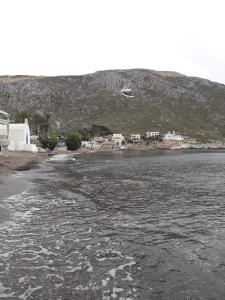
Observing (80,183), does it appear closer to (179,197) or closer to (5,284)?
(179,197)

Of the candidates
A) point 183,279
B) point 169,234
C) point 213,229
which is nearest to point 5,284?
point 183,279

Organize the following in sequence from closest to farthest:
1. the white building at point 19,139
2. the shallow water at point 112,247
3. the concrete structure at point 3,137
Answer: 1. the shallow water at point 112,247
2. the concrete structure at point 3,137
3. the white building at point 19,139

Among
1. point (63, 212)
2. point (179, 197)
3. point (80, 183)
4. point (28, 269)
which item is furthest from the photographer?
point (80, 183)

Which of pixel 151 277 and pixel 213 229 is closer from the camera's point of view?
pixel 151 277

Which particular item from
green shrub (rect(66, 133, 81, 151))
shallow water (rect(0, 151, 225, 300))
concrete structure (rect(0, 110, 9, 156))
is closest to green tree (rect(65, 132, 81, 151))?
green shrub (rect(66, 133, 81, 151))

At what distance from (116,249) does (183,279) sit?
5823 millimetres

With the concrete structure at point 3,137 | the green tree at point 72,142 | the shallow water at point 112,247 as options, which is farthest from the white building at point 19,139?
the shallow water at point 112,247

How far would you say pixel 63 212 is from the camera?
34.5m

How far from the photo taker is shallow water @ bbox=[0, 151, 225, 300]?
17.5m

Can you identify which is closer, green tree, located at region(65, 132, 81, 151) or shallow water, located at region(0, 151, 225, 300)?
shallow water, located at region(0, 151, 225, 300)

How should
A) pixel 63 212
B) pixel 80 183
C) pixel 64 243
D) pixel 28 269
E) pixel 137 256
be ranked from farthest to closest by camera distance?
pixel 80 183 < pixel 63 212 < pixel 64 243 < pixel 137 256 < pixel 28 269

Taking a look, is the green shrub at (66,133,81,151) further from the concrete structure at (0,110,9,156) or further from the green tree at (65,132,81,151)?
the concrete structure at (0,110,9,156)

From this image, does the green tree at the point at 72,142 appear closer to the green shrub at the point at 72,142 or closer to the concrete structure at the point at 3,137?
the green shrub at the point at 72,142

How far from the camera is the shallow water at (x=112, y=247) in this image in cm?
1748
